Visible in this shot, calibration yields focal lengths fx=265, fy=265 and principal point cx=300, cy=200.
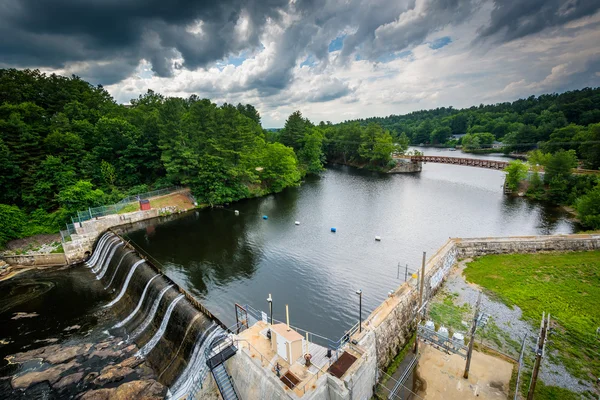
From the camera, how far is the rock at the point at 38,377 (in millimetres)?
15516

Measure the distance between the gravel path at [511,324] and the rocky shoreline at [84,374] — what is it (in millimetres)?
20422

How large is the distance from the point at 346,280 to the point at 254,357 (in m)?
12.6

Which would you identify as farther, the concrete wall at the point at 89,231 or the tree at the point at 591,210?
the tree at the point at 591,210

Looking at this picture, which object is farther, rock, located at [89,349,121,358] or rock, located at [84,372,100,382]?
rock, located at [89,349,121,358]

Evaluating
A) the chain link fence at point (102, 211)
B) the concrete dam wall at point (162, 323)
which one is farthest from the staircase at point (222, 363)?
the chain link fence at point (102, 211)

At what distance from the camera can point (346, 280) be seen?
23.6 metres

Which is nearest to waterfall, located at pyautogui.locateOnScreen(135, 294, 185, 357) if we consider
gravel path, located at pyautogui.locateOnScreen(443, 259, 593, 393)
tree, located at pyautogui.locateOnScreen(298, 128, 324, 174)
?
gravel path, located at pyautogui.locateOnScreen(443, 259, 593, 393)

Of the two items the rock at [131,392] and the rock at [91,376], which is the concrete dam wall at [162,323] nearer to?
the rock at [131,392]

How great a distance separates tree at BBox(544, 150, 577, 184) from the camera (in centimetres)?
4278

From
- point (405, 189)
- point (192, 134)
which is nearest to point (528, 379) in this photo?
point (405, 189)

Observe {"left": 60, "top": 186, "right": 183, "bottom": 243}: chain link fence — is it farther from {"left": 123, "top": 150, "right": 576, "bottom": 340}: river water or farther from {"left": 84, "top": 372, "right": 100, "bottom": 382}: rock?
{"left": 84, "top": 372, "right": 100, "bottom": 382}: rock

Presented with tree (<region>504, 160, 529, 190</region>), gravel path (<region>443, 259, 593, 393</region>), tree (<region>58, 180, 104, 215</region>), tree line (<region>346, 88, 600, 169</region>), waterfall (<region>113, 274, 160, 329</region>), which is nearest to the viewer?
gravel path (<region>443, 259, 593, 393</region>)

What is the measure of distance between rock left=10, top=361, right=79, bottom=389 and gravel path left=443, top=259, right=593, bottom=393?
26.3 meters

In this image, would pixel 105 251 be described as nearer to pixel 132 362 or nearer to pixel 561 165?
pixel 132 362
